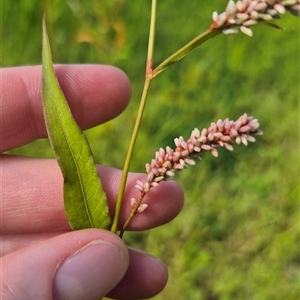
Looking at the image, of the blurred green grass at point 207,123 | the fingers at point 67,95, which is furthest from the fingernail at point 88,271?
the blurred green grass at point 207,123

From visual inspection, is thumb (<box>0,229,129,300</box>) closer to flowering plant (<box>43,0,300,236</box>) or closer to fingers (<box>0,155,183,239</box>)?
flowering plant (<box>43,0,300,236</box>)

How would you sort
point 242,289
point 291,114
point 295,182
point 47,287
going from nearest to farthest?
point 47,287, point 242,289, point 295,182, point 291,114

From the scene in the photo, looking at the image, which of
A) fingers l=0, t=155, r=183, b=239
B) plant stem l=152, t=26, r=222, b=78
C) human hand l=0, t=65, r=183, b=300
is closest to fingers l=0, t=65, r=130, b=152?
human hand l=0, t=65, r=183, b=300

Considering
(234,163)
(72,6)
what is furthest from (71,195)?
(72,6)

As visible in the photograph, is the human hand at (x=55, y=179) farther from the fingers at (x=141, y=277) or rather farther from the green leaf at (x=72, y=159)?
the green leaf at (x=72, y=159)

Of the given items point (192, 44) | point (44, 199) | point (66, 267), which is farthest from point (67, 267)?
point (192, 44)

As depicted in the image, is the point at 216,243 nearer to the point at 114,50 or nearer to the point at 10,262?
the point at 114,50
